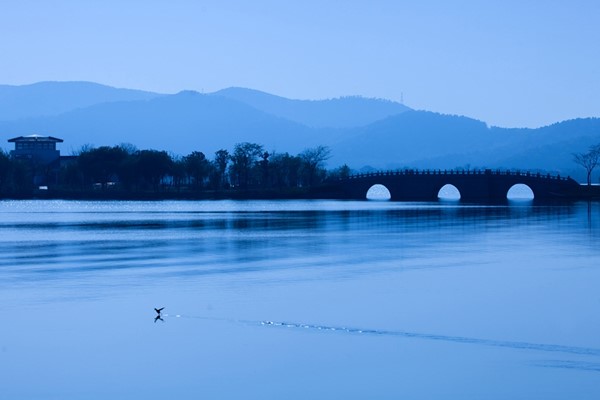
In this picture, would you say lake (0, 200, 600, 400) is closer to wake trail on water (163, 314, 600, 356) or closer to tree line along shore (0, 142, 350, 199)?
wake trail on water (163, 314, 600, 356)

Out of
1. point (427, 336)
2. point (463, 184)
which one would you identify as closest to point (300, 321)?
point (427, 336)

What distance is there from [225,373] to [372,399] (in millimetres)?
2898

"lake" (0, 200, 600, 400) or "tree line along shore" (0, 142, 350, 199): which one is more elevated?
"tree line along shore" (0, 142, 350, 199)

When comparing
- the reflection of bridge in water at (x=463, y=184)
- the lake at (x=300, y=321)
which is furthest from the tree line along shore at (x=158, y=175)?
the lake at (x=300, y=321)

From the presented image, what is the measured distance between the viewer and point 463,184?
343ft

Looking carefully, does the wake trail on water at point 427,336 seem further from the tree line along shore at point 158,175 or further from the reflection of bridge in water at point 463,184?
the tree line along shore at point 158,175

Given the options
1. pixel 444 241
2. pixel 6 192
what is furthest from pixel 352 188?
pixel 444 241

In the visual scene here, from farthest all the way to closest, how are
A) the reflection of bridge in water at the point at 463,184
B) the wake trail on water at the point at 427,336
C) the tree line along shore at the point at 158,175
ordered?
the tree line along shore at the point at 158,175 → the reflection of bridge in water at the point at 463,184 → the wake trail on water at the point at 427,336

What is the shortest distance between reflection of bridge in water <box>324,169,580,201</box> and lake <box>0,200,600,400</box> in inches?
2377

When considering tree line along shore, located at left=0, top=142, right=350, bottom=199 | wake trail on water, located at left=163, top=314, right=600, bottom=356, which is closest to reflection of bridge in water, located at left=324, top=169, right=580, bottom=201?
tree line along shore, located at left=0, top=142, right=350, bottom=199

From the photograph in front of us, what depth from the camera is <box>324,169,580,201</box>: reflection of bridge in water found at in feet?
327

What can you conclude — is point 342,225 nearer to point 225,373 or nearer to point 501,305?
point 501,305

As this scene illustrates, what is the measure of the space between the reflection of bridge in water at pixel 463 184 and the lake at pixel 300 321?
60.4 m

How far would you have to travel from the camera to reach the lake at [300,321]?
15.6 m
